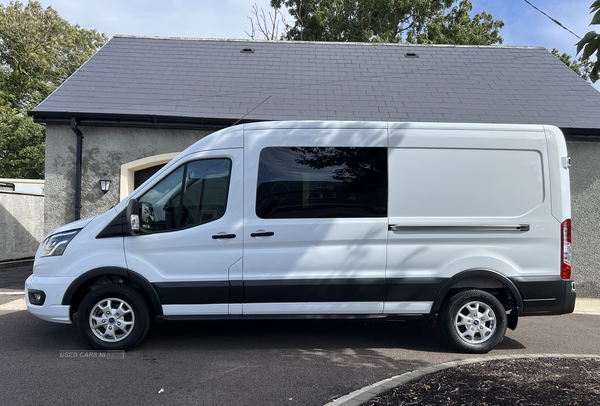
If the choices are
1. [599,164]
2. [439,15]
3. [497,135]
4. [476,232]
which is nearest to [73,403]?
[476,232]

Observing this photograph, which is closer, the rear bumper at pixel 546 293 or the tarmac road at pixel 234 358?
the tarmac road at pixel 234 358

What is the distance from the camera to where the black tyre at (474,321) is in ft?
17.3

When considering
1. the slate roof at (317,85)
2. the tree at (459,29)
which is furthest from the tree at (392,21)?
the slate roof at (317,85)

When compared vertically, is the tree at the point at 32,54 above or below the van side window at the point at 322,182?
above

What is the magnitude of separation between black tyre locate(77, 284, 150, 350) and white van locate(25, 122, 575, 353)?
2cm

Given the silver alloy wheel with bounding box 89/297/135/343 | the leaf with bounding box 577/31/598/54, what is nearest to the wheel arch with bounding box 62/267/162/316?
the silver alloy wheel with bounding box 89/297/135/343

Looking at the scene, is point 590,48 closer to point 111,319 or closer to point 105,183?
point 111,319

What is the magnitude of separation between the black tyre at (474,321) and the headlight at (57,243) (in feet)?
14.0

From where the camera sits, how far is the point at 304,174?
17.2ft

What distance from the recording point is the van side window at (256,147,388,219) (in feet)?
17.0

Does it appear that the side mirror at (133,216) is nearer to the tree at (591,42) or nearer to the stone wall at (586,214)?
the tree at (591,42)

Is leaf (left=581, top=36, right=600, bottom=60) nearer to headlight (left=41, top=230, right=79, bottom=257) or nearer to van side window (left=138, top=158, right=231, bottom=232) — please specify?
van side window (left=138, top=158, right=231, bottom=232)

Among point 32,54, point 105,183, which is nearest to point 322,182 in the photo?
Result: point 105,183

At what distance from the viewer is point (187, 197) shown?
523cm
